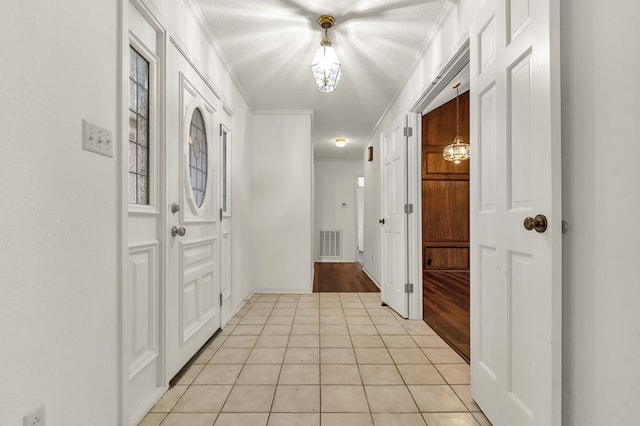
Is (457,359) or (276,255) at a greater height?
(276,255)

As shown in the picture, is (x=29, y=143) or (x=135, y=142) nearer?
(x=29, y=143)

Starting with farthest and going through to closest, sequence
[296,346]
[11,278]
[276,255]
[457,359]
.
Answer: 1. [276,255]
2. [296,346]
3. [457,359]
4. [11,278]

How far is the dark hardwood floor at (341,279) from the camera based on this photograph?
437 centimetres

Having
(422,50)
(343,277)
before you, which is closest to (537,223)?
(422,50)

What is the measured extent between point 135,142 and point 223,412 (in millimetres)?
1408

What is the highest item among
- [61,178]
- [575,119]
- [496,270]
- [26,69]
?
[26,69]

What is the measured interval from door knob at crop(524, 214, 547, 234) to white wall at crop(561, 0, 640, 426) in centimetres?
9

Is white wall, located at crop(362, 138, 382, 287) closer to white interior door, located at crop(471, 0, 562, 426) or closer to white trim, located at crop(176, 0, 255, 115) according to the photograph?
white trim, located at crop(176, 0, 255, 115)

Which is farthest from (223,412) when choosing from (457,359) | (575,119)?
(575,119)

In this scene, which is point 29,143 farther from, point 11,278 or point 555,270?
point 555,270

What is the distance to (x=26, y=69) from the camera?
0.89 meters

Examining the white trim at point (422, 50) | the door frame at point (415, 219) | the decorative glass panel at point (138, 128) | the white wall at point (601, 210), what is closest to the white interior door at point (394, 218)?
the door frame at point (415, 219)

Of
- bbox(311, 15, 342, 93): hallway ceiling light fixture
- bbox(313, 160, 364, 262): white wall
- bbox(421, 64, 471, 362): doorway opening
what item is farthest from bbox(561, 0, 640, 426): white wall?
bbox(313, 160, 364, 262): white wall

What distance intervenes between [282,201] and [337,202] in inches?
137
